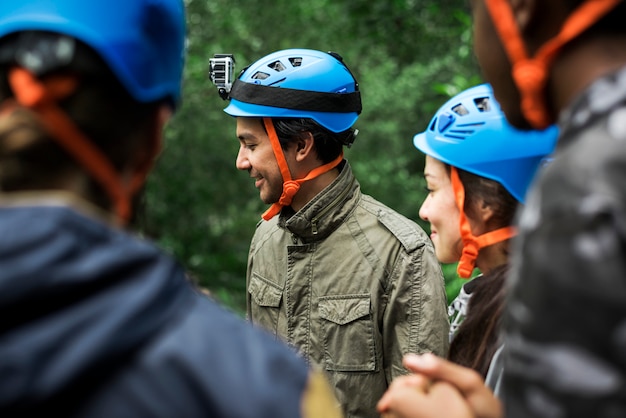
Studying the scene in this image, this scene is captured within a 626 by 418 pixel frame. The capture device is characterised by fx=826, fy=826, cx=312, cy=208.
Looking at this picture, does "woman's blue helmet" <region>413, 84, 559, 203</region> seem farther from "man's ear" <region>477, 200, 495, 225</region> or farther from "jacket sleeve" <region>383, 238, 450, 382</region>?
"jacket sleeve" <region>383, 238, 450, 382</region>

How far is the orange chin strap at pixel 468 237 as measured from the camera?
3.46 m

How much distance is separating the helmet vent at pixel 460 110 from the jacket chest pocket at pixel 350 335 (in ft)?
4.06

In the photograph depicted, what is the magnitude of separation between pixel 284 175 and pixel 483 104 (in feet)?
5.20

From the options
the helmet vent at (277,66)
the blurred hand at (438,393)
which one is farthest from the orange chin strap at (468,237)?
the helmet vent at (277,66)

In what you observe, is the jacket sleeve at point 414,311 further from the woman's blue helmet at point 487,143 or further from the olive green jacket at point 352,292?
the woman's blue helmet at point 487,143

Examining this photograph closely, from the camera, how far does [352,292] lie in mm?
4582

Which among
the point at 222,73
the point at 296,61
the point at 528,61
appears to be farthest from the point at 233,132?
the point at 528,61

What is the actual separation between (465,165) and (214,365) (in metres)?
2.27

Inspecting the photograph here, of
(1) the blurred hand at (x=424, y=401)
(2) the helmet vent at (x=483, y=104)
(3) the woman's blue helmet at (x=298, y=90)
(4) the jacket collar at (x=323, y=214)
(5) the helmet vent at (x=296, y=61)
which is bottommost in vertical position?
(4) the jacket collar at (x=323, y=214)

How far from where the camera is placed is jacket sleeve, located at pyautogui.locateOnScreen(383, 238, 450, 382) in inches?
174

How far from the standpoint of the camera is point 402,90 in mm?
16938

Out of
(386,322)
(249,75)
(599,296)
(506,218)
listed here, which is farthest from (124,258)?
(249,75)

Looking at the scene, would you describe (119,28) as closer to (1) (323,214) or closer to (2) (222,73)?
(1) (323,214)

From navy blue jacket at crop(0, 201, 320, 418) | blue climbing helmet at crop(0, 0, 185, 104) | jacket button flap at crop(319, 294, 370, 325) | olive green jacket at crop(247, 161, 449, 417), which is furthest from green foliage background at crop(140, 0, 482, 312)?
navy blue jacket at crop(0, 201, 320, 418)
